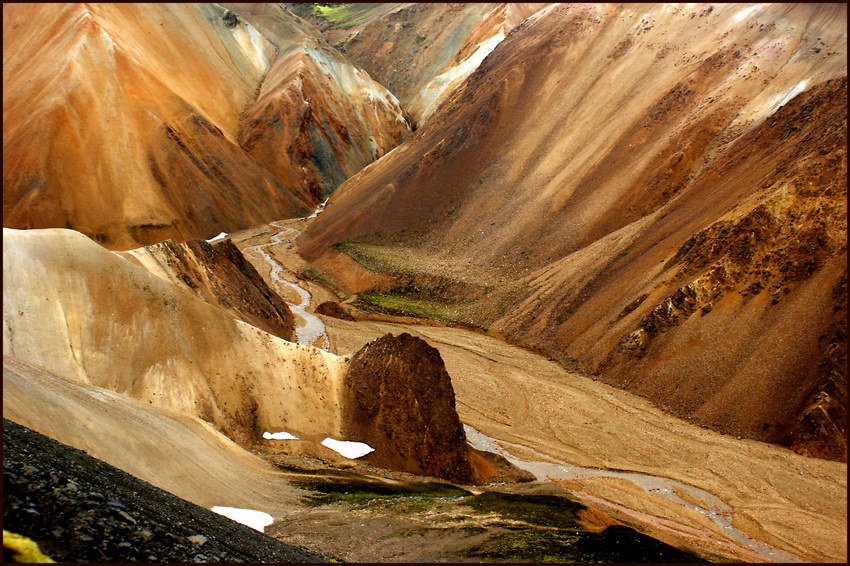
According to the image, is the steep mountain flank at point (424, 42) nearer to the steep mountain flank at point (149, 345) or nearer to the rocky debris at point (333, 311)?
the rocky debris at point (333, 311)

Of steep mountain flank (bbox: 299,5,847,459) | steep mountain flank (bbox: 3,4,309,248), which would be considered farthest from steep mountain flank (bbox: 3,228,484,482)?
steep mountain flank (bbox: 3,4,309,248)

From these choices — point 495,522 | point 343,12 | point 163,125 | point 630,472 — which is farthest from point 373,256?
point 343,12

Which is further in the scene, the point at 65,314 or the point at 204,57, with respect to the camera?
the point at 204,57

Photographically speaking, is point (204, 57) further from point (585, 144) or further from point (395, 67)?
point (585, 144)

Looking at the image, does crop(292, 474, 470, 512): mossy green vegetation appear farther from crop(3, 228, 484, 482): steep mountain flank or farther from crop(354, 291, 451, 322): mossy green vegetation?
crop(354, 291, 451, 322): mossy green vegetation

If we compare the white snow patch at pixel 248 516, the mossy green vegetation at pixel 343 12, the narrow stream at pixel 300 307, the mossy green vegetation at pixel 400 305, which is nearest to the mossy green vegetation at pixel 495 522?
the white snow patch at pixel 248 516

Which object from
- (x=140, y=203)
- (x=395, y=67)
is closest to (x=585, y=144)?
(x=140, y=203)

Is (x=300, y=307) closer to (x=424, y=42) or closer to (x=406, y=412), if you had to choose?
(x=406, y=412)
